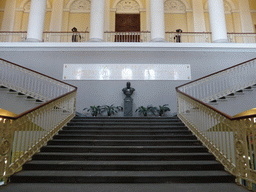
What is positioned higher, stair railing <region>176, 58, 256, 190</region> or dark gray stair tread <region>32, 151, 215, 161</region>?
stair railing <region>176, 58, 256, 190</region>

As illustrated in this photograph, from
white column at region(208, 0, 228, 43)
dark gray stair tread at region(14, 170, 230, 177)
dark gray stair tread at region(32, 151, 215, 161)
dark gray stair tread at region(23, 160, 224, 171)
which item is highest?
white column at region(208, 0, 228, 43)

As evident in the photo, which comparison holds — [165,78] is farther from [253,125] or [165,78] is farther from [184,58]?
[253,125]

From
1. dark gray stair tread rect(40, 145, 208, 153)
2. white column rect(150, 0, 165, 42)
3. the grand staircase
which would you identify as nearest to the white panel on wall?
white column rect(150, 0, 165, 42)

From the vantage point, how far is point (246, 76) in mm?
8500

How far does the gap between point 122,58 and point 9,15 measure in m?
9.74

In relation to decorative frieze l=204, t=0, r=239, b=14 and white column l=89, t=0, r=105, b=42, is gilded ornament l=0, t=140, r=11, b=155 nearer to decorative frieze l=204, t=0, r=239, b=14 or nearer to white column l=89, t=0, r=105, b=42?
white column l=89, t=0, r=105, b=42

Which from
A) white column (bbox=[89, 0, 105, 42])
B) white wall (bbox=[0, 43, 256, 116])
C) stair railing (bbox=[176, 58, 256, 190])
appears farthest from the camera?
white column (bbox=[89, 0, 105, 42])

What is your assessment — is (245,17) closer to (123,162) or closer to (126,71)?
(126,71)

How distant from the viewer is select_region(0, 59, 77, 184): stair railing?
3.46m

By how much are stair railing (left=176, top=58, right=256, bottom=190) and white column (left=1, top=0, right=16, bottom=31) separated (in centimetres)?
1262

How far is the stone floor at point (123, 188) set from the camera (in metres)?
3.01

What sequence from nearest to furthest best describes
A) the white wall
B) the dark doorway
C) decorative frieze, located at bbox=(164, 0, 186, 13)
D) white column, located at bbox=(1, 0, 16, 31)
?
the white wall, white column, located at bbox=(1, 0, 16, 31), the dark doorway, decorative frieze, located at bbox=(164, 0, 186, 13)

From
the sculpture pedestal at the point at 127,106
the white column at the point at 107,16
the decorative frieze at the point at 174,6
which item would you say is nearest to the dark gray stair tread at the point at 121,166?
the sculpture pedestal at the point at 127,106

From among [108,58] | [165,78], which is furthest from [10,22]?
[165,78]
